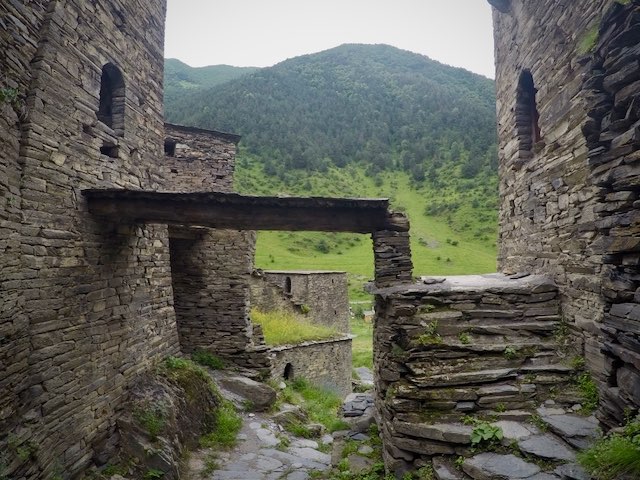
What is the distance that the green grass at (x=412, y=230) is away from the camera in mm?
30188

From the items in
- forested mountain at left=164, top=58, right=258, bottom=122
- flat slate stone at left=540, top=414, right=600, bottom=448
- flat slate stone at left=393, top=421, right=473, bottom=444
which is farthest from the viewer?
forested mountain at left=164, top=58, right=258, bottom=122

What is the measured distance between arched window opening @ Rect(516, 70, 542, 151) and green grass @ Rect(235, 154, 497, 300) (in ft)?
57.4

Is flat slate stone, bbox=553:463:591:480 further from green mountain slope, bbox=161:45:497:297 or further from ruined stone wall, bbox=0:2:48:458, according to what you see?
green mountain slope, bbox=161:45:497:297

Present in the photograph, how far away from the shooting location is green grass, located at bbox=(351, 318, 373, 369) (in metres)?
21.2

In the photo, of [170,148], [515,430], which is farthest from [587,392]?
[170,148]

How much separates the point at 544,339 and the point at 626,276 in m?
2.51

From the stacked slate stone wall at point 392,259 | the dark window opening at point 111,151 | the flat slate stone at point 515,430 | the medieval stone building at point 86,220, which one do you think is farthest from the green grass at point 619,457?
the dark window opening at point 111,151

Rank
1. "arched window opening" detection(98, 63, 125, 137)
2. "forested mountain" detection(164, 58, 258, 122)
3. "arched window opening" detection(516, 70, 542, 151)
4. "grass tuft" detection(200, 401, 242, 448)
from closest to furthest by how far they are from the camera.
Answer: "arched window opening" detection(98, 63, 125, 137), "arched window opening" detection(516, 70, 542, 151), "grass tuft" detection(200, 401, 242, 448), "forested mountain" detection(164, 58, 258, 122)

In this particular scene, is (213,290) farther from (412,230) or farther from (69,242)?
(412,230)

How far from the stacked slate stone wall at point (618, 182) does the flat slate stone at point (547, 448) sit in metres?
0.53

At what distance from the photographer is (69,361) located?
5672 millimetres

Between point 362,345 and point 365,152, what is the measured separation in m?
33.5

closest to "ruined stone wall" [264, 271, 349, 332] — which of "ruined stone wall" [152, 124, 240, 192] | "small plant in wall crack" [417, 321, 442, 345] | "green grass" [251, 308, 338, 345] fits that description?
"green grass" [251, 308, 338, 345]

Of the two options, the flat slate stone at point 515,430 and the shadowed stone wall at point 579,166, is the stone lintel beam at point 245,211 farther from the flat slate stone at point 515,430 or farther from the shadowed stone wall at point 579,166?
the flat slate stone at point 515,430
